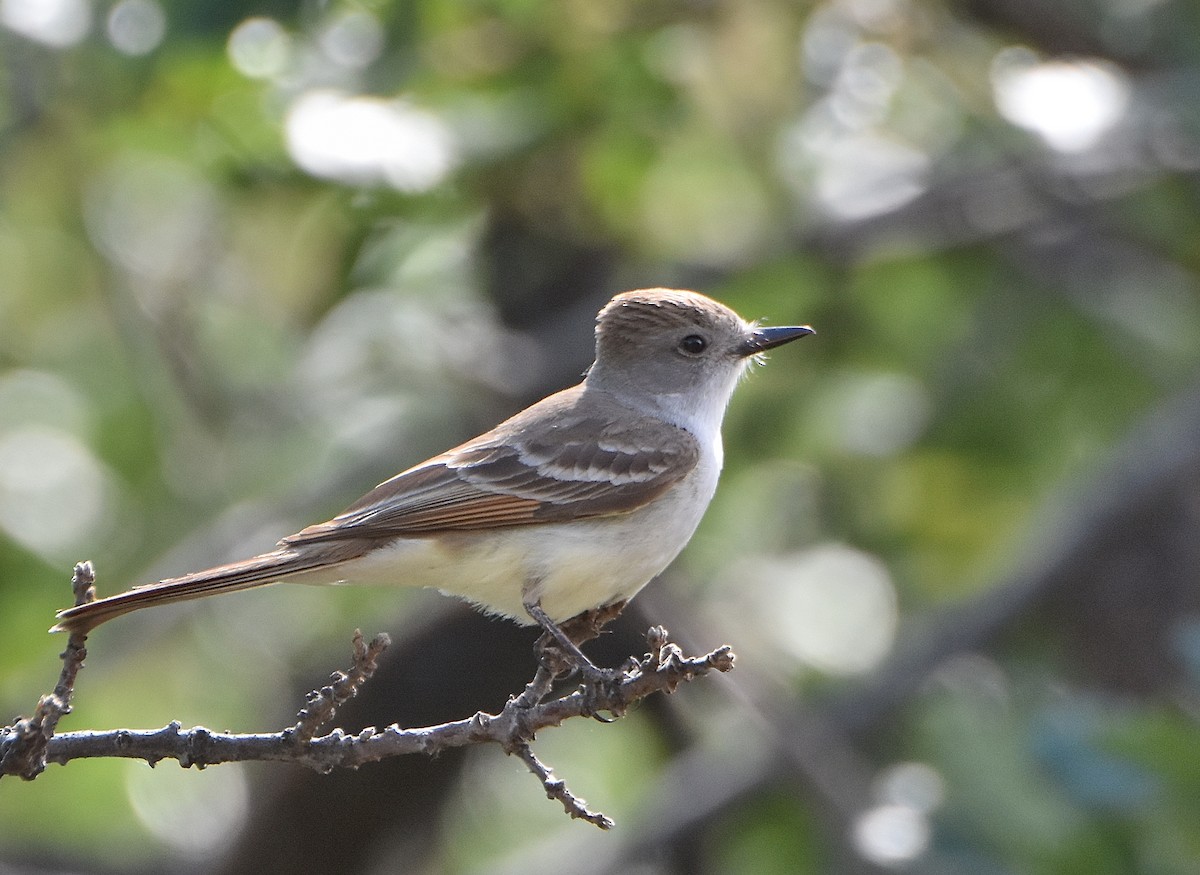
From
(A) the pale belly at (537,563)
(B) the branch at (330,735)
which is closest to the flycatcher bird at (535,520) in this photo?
(A) the pale belly at (537,563)

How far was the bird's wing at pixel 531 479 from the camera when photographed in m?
4.26

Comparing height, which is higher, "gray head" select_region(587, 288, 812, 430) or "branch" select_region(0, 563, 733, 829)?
"gray head" select_region(587, 288, 812, 430)

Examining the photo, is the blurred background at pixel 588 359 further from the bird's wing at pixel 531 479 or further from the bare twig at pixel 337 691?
the bare twig at pixel 337 691

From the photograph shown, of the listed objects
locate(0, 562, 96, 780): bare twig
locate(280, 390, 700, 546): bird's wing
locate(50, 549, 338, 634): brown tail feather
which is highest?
locate(280, 390, 700, 546): bird's wing

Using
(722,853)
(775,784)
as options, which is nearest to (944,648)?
(775,784)

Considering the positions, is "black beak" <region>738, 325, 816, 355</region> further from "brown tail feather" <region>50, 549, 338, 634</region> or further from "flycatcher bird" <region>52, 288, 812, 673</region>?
"brown tail feather" <region>50, 549, 338, 634</region>

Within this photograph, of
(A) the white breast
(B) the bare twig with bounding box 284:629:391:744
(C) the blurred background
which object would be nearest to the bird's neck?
(A) the white breast

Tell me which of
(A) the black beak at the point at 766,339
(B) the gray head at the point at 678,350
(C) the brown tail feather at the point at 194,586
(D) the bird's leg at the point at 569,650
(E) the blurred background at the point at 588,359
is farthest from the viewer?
(E) the blurred background at the point at 588,359

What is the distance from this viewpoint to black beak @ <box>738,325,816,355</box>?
16.1ft

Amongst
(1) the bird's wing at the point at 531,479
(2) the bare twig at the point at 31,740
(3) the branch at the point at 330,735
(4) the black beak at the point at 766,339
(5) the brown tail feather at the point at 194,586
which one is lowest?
(3) the branch at the point at 330,735

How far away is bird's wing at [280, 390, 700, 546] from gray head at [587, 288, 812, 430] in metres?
0.32

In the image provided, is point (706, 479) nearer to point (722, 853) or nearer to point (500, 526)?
A: point (500, 526)

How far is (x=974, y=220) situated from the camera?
759 cm

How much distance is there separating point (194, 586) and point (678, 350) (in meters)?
2.23
